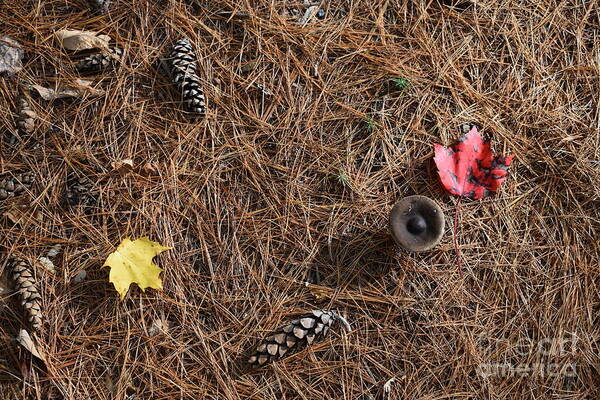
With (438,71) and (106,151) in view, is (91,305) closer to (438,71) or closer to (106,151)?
(106,151)

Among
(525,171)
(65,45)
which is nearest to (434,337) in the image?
(525,171)

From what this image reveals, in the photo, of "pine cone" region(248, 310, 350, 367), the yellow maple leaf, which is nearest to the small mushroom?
"pine cone" region(248, 310, 350, 367)

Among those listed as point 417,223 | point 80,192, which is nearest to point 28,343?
point 80,192

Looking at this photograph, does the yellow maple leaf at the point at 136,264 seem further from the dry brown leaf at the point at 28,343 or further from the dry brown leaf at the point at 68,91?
the dry brown leaf at the point at 68,91

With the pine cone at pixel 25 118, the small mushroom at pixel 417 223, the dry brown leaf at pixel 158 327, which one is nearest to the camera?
the small mushroom at pixel 417 223

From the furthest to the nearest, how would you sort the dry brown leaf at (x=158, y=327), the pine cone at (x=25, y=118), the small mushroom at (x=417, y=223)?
the pine cone at (x=25, y=118), the dry brown leaf at (x=158, y=327), the small mushroom at (x=417, y=223)

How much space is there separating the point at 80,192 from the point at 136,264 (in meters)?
0.42

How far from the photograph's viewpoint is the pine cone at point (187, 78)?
246 centimetres

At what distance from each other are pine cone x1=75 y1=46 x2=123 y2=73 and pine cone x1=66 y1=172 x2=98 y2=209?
51 centimetres

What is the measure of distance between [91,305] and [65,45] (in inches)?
Answer: 48.3

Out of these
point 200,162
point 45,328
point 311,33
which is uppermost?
point 311,33

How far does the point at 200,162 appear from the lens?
8.13ft

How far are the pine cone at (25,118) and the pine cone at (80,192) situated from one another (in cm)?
30

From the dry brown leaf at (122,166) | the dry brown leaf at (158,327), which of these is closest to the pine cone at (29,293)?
the dry brown leaf at (158,327)
